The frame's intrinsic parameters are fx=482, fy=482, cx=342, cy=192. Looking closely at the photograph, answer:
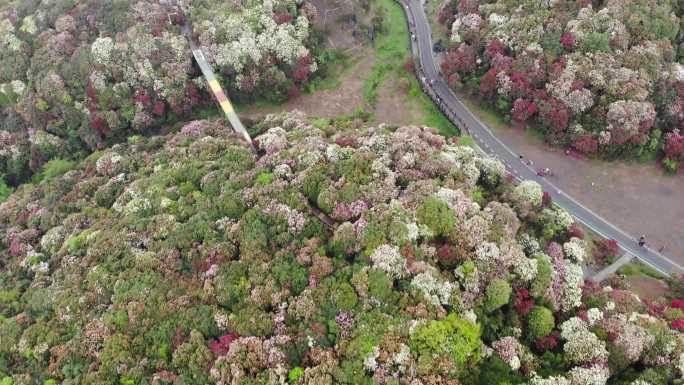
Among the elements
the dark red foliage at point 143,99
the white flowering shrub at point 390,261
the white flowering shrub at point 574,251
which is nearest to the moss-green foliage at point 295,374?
the white flowering shrub at point 390,261

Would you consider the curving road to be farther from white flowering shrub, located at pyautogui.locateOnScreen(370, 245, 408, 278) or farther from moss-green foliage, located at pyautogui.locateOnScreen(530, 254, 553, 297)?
white flowering shrub, located at pyautogui.locateOnScreen(370, 245, 408, 278)

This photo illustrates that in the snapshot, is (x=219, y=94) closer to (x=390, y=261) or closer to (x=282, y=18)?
(x=282, y=18)

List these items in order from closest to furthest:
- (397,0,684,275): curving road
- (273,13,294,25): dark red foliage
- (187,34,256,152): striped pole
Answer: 1. (397,0,684,275): curving road
2. (187,34,256,152): striped pole
3. (273,13,294,25): dark red foliage

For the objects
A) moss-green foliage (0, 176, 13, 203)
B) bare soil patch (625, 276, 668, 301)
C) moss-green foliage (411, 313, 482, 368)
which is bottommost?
moss-green foliage (0, 176, 13, 203)

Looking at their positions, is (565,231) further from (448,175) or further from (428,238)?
(428,238)

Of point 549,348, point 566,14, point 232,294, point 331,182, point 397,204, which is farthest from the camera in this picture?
point 566,14

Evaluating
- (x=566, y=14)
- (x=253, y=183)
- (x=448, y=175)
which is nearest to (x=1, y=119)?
(x=253, y=183)

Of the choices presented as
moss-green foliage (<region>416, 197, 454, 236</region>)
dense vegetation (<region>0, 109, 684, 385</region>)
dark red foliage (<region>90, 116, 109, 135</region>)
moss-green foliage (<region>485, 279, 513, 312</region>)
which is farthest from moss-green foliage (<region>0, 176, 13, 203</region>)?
moss-green foliage (<region>485, 279, 513, 312</region>)

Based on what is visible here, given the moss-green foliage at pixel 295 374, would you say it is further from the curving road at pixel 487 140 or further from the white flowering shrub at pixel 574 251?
the curving road at pixel 487 140
